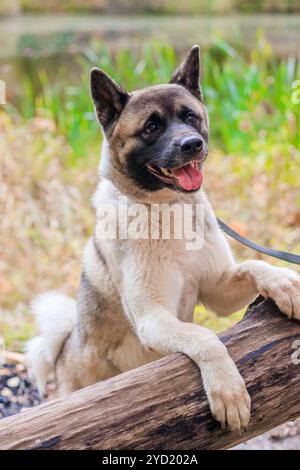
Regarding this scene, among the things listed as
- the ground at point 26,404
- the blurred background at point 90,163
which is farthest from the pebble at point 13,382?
the blurred background at point 90,163

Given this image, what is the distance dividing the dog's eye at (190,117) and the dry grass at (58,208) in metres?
2.06

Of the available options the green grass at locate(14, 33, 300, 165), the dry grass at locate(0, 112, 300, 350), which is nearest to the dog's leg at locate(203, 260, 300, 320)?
the dry grass at locate(0, 112, 300, 350)

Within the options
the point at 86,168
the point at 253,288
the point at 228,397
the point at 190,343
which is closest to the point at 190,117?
the point at 253,288

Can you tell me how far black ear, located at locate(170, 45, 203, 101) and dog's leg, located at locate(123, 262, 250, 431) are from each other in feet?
2.76

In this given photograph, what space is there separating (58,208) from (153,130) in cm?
266

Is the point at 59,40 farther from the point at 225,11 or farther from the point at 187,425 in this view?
the point at 187,425

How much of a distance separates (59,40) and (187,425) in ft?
22.5

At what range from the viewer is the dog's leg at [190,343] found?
2244mm

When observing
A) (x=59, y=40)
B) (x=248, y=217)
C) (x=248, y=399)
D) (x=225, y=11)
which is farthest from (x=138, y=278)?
(x=225, y=11)

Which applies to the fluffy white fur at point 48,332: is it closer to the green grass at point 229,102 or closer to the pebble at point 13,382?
the pebble at point 13,382

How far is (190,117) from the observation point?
2967 millimetres

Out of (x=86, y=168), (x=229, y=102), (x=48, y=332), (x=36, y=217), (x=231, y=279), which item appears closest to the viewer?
(x=231, y=279)

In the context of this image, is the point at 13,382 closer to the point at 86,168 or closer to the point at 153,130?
the point at 153,130
